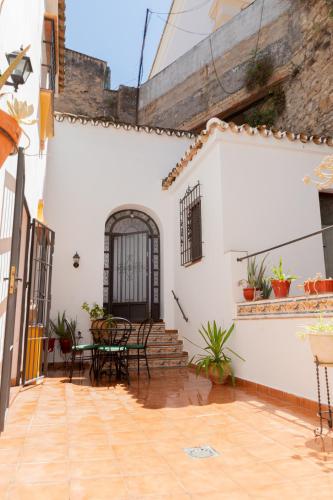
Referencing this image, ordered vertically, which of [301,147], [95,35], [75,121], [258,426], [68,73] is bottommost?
[258,426]

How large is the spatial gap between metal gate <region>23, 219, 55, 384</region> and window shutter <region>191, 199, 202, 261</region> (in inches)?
94.0

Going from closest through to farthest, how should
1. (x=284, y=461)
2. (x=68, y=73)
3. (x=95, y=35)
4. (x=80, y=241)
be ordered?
(x=284, y=461), (x=80, y=241), (x=68, y=73), (x=95, y=35)

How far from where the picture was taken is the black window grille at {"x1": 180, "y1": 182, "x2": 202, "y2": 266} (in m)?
6.28

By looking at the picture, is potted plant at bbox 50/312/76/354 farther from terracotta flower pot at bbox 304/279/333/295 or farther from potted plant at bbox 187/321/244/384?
terracotta flower pot at bbox 304/279/333/295

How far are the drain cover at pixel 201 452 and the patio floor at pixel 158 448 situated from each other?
0.05 m

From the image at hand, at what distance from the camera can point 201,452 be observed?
92.7 inches

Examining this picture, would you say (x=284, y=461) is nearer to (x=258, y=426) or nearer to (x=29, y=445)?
(x=258, y=426)

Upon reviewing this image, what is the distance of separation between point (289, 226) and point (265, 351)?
2.19 meters

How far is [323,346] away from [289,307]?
48.4 inches

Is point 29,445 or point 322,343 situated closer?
point 29,445

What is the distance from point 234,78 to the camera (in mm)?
10078

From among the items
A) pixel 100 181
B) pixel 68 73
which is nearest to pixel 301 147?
pixel 100 181

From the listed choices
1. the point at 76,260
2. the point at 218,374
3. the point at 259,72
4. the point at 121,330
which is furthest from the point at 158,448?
the point at 259,72

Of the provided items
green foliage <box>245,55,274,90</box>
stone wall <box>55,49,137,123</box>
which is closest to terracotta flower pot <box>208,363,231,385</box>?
green foliage <box>245,55,274,90</box>
